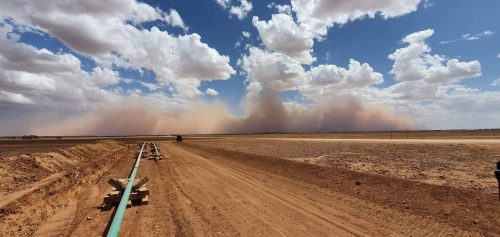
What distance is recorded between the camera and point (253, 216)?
888 centimetres

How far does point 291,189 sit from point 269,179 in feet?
9.68

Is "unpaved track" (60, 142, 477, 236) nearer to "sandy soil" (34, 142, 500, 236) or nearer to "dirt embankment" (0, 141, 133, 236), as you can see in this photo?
"sandy soil" (34, 142, 500, 236)

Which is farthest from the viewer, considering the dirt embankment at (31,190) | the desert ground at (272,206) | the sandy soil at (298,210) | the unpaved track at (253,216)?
the dirt embankment at (31,190)

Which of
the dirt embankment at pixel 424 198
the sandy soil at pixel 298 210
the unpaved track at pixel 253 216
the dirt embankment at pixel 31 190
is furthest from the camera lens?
the dirt embankment at pixel 31 190

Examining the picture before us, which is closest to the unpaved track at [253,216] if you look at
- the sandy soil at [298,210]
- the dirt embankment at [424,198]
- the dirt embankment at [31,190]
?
the sandy soil at [298,210]

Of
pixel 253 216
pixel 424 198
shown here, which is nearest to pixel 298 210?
pixel 253 216

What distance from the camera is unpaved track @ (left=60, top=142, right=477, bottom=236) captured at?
763 centimetres

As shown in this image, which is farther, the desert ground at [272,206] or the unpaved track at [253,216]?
the desert ground at [272,206]

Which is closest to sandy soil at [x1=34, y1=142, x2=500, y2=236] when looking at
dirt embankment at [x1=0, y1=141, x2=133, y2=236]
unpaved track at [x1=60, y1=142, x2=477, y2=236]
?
unpaved track at [x1=60, y1=142, x2=477, y2=236]

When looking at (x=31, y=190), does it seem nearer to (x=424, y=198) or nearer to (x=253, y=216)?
(x=253, y=216)

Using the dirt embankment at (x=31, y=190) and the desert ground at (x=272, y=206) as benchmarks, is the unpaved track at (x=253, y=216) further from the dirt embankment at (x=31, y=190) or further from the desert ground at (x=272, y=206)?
the dirt embankment at (x=31, y=190)

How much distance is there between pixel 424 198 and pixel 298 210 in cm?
458

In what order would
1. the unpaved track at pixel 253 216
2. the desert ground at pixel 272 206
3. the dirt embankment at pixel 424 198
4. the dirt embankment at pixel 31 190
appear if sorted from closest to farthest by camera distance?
the unpaved track at pixel 253 216, the desert ground at pixel 272 206, the dirt embankment at pixel 424 198, the dirt embankment at pixel 31 190

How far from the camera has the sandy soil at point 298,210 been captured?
775 centimetres
